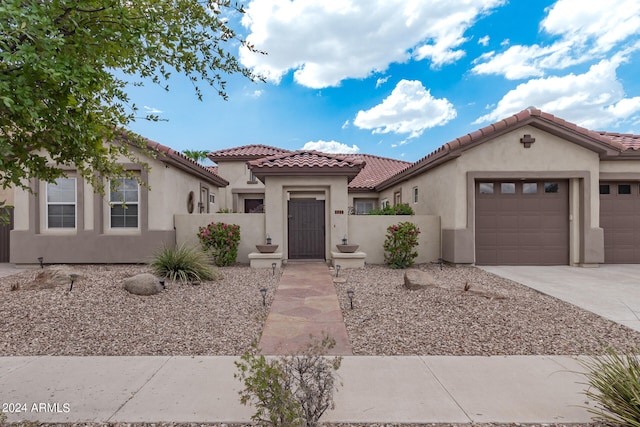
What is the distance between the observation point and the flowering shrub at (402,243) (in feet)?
34.1

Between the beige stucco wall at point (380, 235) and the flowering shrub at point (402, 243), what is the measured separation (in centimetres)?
69

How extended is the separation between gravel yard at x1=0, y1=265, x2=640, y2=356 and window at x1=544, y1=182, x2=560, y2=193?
5103 mm

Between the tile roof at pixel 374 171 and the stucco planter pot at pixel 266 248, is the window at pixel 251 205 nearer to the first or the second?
the tile roof at pixel 374 171

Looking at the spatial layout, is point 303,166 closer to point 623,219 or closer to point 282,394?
point 282,394

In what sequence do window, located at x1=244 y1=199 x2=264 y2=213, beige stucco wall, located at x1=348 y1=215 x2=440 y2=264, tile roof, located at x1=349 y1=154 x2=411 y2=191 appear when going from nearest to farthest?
beige stucco wall, located at x1=348 y1=215 x2=440 y2=264 → tile roof, located at x1=349 y1=154 x2=411 y2=191 → window, located at x1=244 y1=199 x2=264 y2=213

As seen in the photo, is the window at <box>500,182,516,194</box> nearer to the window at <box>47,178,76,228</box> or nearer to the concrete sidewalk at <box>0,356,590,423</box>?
the concrete sidewalk at <box>0,356,590,423</box>

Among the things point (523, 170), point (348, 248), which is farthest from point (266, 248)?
point (523, 170)

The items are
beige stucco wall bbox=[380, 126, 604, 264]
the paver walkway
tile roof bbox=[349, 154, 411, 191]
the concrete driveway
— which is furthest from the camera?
tile roof bbox=[349, 154, 411, 191]

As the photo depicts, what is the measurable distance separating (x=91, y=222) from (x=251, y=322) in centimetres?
859

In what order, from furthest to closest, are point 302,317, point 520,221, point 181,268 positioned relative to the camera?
point 520,221, point 181,268, point 302,317

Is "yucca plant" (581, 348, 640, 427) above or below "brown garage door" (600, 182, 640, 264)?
below

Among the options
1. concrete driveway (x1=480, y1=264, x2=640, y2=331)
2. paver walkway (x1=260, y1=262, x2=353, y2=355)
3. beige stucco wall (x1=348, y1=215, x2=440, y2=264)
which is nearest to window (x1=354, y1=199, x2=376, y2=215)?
beige stucco wall (x1=348, y1=215, x2=440, y2=264)

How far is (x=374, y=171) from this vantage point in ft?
72.6

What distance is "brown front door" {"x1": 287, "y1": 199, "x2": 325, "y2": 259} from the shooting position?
11.6 m
